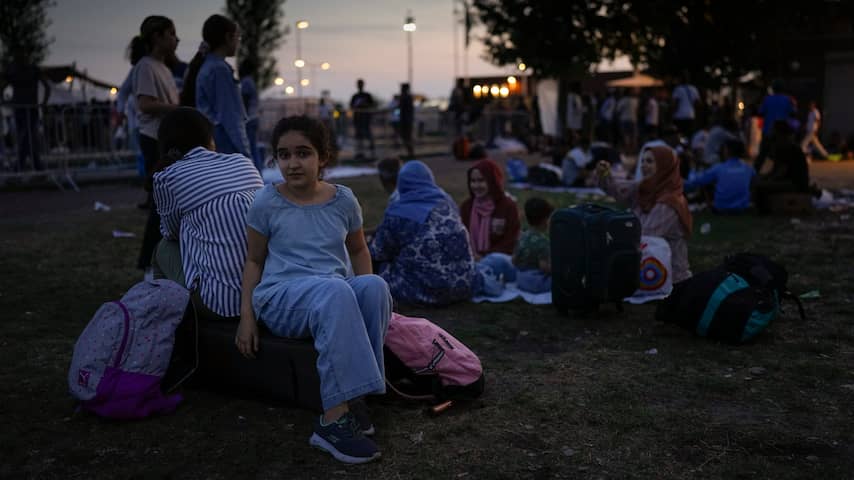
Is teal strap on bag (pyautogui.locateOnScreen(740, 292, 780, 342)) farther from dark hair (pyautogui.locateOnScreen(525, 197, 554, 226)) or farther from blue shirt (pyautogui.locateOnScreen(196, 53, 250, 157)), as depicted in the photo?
blue shirt (pyautogui.locateOnScreen(196, 53, 250, 157))

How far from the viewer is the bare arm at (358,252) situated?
4047 mm

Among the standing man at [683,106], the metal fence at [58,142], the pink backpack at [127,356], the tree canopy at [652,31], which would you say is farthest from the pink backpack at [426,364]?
the tree canopy at [652,31]

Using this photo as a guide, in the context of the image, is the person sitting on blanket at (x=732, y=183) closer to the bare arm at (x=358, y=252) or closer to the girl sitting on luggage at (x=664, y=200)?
the girl sitting on luggage at (x=664, y=200)

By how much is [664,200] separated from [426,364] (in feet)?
Answer: 11.5

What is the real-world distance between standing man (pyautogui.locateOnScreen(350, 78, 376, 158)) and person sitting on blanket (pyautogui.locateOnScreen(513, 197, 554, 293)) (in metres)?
15.9

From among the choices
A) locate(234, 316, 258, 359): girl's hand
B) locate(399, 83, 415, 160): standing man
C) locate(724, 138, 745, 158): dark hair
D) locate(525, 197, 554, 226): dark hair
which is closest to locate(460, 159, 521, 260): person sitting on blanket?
locate(525, 197, 554, 226): dark hair

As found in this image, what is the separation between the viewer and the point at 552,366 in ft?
15.8

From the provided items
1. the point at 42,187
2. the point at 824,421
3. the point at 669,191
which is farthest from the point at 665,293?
the point at 42,187

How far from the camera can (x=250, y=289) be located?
3.87m

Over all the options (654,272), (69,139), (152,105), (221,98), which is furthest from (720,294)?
(69,139)

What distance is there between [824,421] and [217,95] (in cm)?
485

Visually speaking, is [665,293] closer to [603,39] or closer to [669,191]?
[669,191]

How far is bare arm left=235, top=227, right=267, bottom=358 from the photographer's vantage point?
384 centimetres

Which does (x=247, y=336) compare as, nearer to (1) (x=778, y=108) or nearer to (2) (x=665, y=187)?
(2) (x=665, y=187)
